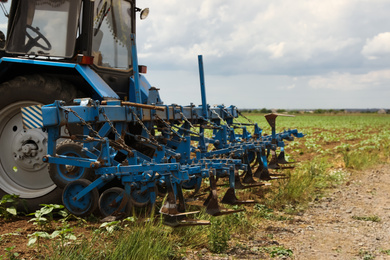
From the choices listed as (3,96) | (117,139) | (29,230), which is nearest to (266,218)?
(117,139)

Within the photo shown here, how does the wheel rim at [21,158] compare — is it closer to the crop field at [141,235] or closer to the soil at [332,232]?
the crop field at [141,235]

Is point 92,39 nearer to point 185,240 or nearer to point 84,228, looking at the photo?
point 84,228

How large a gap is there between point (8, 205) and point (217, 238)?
2483mm

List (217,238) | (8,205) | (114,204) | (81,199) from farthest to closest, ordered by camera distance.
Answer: (8,205) < (81,199) < (114,204) < (217,238)

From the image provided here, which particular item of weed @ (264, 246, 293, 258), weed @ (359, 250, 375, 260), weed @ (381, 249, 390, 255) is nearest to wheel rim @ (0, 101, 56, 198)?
weed @ (264, 246, 293, 258)

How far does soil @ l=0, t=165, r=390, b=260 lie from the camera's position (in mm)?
4242

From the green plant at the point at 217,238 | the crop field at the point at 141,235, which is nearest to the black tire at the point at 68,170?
the crop field at the point at 141,235

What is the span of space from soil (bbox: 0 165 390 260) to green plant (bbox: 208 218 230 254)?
0.24ft

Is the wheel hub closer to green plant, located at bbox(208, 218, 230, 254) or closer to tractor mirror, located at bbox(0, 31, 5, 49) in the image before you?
tractor mirror, located at bbox(0, 31, 5, 49)

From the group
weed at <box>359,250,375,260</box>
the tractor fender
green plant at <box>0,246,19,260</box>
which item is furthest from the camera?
the tractor fender

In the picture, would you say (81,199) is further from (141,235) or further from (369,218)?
(369,218)

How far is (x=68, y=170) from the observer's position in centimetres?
474

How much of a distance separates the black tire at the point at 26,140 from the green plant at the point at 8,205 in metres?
0.15

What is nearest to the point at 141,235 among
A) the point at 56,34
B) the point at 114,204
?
the point at 114,204
